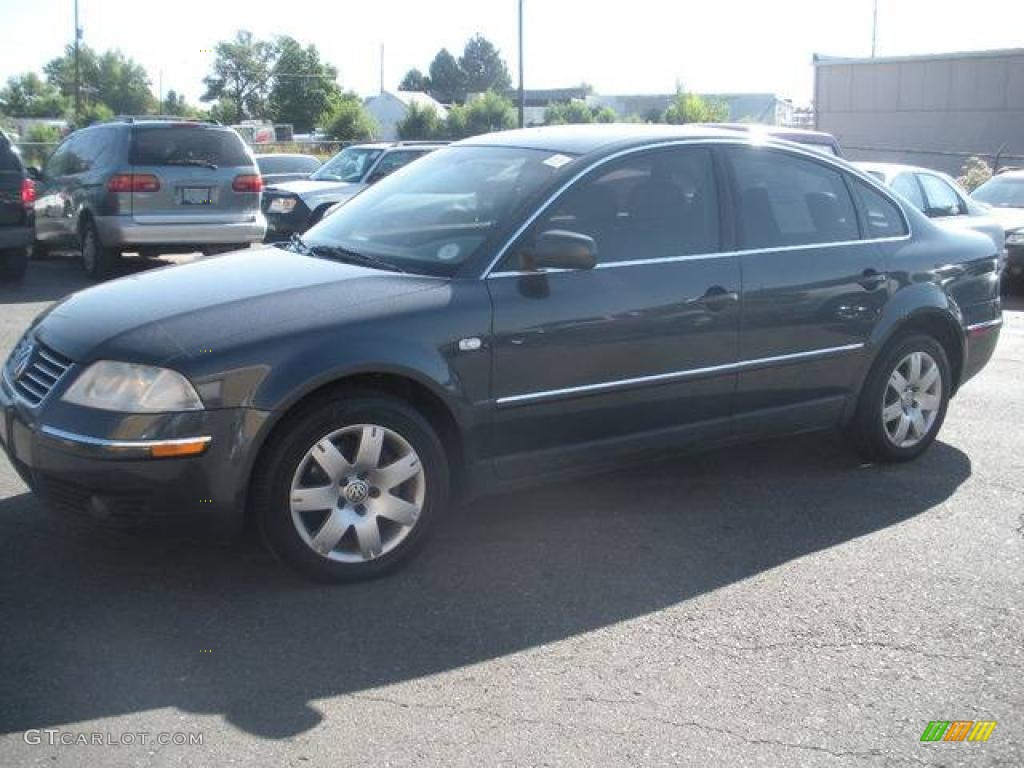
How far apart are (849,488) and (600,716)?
111 inches

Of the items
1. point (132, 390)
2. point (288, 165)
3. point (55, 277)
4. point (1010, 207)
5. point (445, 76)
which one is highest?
point (445, 76)

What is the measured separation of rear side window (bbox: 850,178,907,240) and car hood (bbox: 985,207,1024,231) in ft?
26.1

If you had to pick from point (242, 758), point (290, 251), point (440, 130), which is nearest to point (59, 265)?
point (290, 251)

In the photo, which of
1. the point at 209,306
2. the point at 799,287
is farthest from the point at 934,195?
the point at 209,306

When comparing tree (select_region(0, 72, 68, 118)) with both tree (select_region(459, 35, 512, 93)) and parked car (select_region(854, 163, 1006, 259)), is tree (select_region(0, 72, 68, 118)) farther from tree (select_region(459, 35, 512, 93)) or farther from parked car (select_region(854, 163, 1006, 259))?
parked car (select_region(854, 163, 1006, 259))

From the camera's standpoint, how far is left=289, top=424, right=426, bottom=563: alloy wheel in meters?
4.60

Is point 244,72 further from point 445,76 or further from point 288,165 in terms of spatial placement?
point 288,165

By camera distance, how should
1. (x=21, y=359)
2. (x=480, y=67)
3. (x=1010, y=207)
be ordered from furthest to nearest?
(x=480, y=67)
(x=1010, y=207)
(x=21, y=359)

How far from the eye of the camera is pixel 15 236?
12.9 metres

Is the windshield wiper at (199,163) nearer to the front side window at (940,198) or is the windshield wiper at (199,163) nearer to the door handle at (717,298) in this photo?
the front side window at (940,198)

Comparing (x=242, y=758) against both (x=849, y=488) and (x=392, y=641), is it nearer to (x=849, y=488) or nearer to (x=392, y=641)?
(x=392, y=641)

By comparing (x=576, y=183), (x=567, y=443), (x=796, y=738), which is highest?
(x=576, y=183)

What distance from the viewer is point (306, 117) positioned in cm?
8362

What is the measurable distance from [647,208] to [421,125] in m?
56.3
